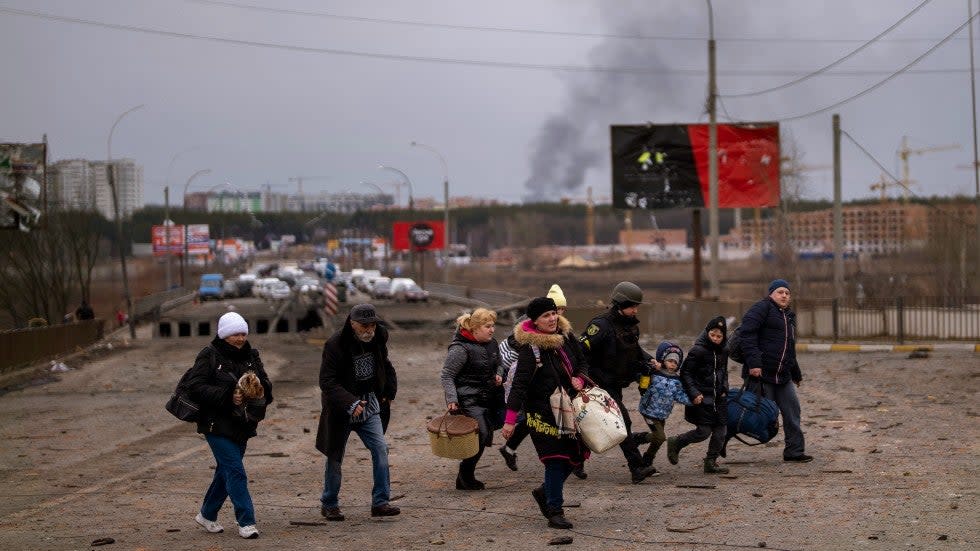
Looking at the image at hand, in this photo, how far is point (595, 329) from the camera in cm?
1221

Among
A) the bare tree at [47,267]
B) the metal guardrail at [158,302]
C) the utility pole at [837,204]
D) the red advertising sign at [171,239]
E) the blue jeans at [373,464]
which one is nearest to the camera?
the blue jeans at [373,464]

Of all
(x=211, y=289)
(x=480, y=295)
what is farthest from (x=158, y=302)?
(x=211, y=289)

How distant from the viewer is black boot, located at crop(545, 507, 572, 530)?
Answer: 10102 millimetres

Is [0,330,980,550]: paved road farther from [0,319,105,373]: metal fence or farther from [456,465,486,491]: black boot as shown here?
[0,319,105,373]: metal fence

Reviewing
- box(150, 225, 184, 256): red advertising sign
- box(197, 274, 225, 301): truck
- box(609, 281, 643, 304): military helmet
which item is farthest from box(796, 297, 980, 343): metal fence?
box(150, 225, 184, 256): red advertising sign

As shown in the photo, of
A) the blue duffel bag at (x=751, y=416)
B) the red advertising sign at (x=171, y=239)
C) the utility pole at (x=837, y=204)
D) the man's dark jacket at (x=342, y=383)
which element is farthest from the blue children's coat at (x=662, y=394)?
the red advertising sign at (x=171, y=239)

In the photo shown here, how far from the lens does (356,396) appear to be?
425 inches

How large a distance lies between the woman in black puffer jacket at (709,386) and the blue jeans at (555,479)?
2.79 m

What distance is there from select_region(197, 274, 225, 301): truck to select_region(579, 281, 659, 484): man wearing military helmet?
77.9 meters

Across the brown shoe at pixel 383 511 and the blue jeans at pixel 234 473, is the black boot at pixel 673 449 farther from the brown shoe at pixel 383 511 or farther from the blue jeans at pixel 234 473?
the blue jeans at pixel 234 473

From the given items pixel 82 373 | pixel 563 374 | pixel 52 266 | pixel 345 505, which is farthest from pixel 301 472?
pixel 52 266

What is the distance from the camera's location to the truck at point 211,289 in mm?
90000

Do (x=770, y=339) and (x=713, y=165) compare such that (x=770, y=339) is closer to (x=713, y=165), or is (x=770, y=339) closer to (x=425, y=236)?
(x=713, y=165)

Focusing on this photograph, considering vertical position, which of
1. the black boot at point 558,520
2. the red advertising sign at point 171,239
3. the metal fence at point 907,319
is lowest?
the metal fence at point 907,319
